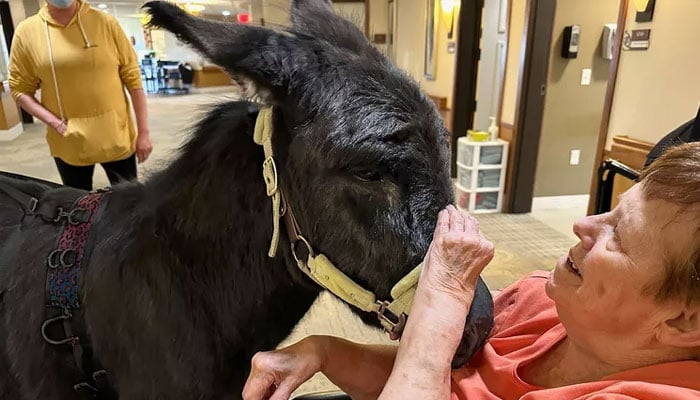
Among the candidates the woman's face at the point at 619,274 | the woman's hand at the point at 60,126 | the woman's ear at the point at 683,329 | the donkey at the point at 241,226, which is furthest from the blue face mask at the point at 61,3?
the woman's ear at the point at 683,329

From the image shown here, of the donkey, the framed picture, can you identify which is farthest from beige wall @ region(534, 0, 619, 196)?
the donkey

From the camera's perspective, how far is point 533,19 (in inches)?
144

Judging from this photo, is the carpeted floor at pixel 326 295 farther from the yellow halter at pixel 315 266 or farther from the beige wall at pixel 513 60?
the beige wall at pixel 513 60

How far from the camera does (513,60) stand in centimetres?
404

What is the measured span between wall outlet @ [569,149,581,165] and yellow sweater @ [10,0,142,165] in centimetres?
367

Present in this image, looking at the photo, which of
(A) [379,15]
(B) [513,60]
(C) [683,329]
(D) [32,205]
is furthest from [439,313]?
(A) [379,15]

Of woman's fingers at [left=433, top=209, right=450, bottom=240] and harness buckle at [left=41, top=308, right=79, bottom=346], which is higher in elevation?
woman's fingers at [left=433, top=209, right=450, bottom=240]

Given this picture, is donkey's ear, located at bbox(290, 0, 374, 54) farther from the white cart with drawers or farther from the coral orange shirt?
the white cart with drawers

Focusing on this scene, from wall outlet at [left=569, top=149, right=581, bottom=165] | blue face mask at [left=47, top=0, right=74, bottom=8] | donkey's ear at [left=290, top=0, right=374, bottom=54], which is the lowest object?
wall outlet at [left=569, top=149, right=581, bottom=165]

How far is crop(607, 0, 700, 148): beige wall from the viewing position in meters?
2.75

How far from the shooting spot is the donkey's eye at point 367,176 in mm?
779

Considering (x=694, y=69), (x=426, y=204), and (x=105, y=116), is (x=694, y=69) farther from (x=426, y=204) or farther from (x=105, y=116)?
(x=105, y=116)

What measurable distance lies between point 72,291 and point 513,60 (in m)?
3.82

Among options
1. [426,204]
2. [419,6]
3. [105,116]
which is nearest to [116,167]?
[105,116]
